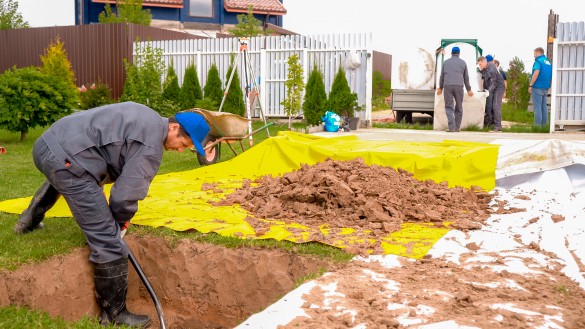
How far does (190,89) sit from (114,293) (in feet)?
39.9

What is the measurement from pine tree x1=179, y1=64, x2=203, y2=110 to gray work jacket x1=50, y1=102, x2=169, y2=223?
11931 millimetres

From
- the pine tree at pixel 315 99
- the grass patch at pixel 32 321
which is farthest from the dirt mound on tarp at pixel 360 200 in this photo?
the pine tree at pixel 315 99

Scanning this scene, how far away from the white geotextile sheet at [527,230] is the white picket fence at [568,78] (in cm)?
695

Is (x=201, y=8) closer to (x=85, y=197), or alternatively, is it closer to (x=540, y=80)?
(x=540, y=80)

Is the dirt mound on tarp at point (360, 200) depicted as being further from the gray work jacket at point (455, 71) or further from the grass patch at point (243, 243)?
the gray work jacket at point (455, 71)

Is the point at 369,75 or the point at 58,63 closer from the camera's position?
the point at 369,75

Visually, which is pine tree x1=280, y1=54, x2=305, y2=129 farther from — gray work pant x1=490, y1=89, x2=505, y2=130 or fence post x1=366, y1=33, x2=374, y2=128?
gray work pant x1=490, y1=89, x2=505, y2=130

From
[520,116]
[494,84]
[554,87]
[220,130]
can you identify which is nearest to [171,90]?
[494,84]

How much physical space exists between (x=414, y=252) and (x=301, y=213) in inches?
54.9

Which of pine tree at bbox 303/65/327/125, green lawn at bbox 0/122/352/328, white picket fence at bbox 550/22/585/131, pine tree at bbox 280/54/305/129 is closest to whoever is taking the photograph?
green lawn at bbox 0/122/352/328

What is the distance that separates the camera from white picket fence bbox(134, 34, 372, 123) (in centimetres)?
1474

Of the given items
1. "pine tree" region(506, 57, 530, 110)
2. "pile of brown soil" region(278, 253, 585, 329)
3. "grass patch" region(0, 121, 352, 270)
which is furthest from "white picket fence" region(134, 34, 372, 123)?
"pile of brown soil" region(278, 253, 585, 329)

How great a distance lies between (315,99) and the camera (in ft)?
45.9

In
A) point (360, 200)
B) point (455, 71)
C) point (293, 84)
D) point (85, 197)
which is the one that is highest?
point (455, 71)
